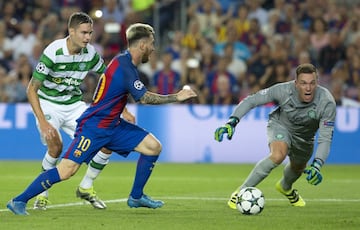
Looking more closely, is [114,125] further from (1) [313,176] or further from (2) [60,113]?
(1) [313,176]

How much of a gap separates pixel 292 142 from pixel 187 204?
1371 millimetres

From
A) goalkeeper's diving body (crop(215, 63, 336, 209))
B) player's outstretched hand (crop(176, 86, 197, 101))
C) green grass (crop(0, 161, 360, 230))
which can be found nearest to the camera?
green grass (crop(0, 161, 360, 230))

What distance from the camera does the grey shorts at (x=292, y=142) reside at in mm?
10312

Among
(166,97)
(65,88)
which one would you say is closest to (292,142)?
(166,97)

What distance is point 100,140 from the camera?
31.0 feet

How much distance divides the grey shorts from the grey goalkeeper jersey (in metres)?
0.04

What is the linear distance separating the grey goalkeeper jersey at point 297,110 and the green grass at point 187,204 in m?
0.85

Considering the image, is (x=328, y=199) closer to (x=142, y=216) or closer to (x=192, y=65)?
(x=142, y=216)

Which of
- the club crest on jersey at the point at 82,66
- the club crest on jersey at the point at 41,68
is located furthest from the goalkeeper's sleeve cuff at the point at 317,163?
the club crest on jersey at the point at 41,68

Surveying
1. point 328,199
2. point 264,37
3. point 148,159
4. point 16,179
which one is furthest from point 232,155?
point 148,159

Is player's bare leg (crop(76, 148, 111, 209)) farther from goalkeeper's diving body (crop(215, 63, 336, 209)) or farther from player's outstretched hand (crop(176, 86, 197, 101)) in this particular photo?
player's outstretched hand (crop(176, 86, 197, 101))

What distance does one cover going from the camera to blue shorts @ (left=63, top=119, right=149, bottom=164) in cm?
930

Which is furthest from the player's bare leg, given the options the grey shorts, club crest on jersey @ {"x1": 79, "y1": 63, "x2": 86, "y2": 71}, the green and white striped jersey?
the grey shorts

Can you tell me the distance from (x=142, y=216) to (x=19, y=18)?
1322cm
